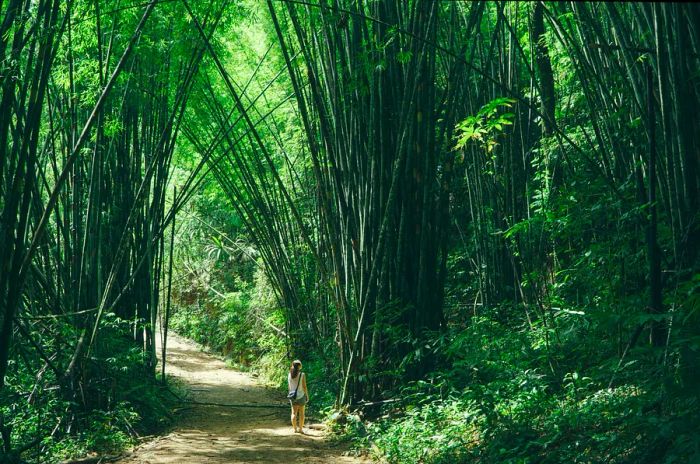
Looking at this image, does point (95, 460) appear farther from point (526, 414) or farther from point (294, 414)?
point (526, 414)

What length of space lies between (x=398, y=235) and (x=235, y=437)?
1.89 metres

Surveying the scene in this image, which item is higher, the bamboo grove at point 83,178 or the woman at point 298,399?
the bamboo grove at point 83,178

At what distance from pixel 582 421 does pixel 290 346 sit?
19.6ft

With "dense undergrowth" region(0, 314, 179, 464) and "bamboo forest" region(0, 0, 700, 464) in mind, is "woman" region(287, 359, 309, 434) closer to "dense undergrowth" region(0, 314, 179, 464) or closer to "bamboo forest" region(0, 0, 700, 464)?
"bamboo forest" region(0, 0, 700, 464)

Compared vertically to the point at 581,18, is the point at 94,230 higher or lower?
lower

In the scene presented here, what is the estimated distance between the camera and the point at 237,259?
550 inches

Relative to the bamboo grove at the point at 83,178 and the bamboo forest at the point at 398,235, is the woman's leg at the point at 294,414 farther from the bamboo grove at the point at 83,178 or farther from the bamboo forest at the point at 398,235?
the bamboo grove at the point at 83,178

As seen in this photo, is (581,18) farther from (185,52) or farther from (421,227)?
(185,52)

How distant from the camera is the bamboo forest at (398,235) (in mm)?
2670

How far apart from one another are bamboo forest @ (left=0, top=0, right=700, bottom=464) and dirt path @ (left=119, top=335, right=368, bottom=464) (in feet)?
0.13

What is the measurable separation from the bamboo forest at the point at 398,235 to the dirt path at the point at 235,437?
39 mm

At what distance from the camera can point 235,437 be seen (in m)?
4.80

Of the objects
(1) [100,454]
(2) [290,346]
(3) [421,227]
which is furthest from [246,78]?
(1) [100,454]

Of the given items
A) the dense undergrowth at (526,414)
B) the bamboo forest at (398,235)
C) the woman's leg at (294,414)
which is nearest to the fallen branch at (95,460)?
the bamboo forest at (398,235)
